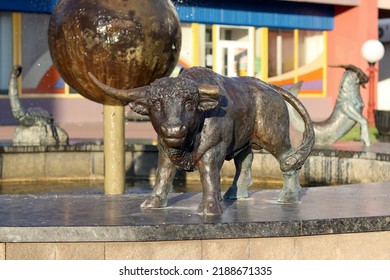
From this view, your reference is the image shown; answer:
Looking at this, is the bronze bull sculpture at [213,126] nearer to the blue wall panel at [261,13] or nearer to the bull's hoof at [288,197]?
the bull's hoof at [288,197]

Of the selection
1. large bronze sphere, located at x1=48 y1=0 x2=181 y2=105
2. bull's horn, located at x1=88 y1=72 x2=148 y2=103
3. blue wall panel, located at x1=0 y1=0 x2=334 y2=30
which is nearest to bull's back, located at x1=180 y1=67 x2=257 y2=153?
bull's horn, located at x1=88 y1=72 x2=148 y2=103

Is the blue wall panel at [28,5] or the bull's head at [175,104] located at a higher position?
the blue wall panel at [28,5]

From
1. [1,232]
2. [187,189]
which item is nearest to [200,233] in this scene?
[1,232]

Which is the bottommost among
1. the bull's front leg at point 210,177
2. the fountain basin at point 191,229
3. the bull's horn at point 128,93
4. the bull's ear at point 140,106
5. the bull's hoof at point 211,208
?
the fountain basin at point 191,229

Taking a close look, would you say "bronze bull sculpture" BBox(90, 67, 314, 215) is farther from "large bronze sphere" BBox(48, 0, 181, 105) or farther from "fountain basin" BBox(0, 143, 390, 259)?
"large bronze sphere" BBox(48, 0, 181, 105)

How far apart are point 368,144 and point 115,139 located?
17.8 feet

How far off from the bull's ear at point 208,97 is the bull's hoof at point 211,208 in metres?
0.56

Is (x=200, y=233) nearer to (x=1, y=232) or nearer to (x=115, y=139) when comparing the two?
(x=1, y=232)

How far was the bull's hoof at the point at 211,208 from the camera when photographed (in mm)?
4836

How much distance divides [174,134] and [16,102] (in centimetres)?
749

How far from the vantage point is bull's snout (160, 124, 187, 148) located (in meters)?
4.58

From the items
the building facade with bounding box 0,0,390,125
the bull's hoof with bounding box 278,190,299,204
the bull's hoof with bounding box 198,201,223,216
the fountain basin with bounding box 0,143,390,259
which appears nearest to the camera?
the fountain basin with bounding box 0,143,390,259

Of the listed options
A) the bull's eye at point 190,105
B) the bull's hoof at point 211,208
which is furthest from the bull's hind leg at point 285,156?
the bull's eye at point 190,105

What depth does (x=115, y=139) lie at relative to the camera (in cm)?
745
